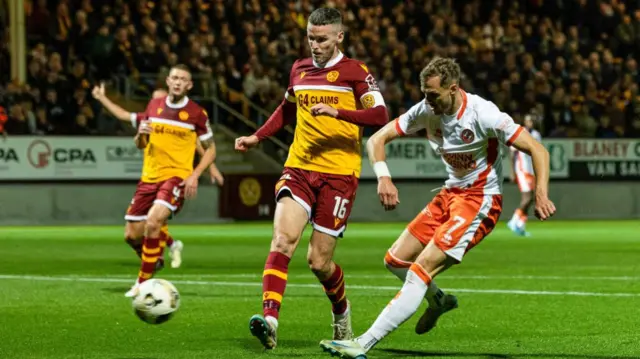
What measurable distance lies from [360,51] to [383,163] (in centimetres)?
2295

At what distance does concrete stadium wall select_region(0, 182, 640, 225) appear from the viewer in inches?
1075

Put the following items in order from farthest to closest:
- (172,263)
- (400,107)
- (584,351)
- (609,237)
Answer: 1. (400,107)
2. (609,237)
3. (172,263)
4. (584,351)

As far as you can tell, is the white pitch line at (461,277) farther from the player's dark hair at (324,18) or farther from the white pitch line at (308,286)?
the player's dark hair at (324,18)

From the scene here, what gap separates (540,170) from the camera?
8.12 metres

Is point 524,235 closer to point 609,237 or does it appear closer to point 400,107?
point 609,237

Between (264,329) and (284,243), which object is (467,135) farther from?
(264,329)

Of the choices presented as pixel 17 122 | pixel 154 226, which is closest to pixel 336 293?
pixel 154 226

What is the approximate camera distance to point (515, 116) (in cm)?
3183

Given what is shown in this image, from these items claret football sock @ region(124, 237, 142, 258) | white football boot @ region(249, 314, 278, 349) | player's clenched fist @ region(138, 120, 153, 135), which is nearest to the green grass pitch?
white football boot @ region(249, 314, 278, 349)

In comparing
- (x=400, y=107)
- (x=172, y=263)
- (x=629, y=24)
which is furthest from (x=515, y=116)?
(x=172, y=263)

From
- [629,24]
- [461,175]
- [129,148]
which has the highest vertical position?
[461,175]

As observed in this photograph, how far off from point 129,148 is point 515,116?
970cm

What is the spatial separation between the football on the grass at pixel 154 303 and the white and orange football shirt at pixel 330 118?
128 centimetres

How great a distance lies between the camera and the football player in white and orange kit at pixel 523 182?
2384cm
